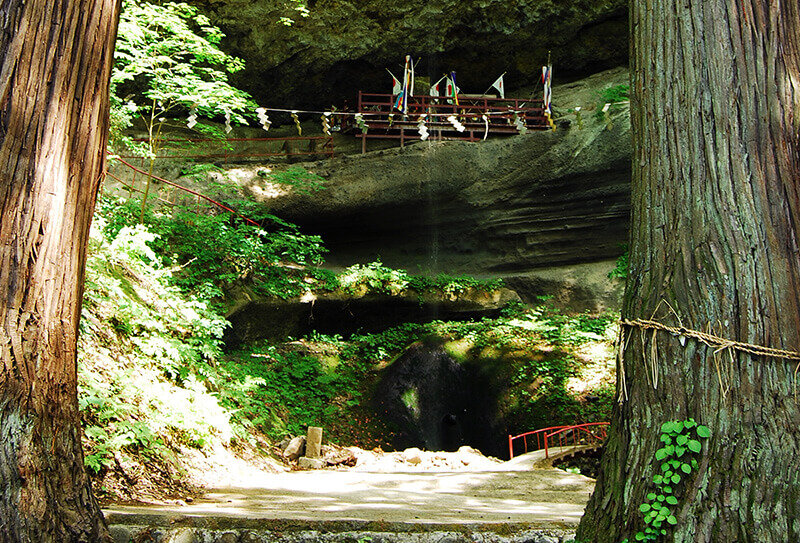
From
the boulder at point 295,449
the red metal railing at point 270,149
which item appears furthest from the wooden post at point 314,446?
the red metal railing at point 270,149

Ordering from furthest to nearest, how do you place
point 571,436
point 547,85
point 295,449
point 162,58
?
point 547,85
point 571,436
point 162,58
point 295,449

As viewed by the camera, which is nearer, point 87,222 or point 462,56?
point 87,222

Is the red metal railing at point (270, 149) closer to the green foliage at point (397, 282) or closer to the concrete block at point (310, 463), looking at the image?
the green foliage at point (397, 282)

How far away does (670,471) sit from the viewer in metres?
2.66

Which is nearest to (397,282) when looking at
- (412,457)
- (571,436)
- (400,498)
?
(571,436)

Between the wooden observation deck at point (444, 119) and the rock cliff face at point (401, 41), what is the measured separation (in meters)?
1.28

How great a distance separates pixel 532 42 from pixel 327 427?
13438 millimetres

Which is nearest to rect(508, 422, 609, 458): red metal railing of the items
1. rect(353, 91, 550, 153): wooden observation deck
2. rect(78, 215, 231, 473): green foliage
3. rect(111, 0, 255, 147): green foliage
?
rect(78, 215, 231, 473): green foliage

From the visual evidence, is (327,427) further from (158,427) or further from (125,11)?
(125,11)

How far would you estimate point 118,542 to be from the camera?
3.13 meters

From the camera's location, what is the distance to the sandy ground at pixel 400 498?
396 centimetres

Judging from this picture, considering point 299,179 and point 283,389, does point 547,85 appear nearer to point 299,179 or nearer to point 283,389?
point 299,179

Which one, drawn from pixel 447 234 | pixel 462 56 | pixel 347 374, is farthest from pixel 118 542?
pixel 462 56

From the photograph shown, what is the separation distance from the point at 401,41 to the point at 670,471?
16.9 m
